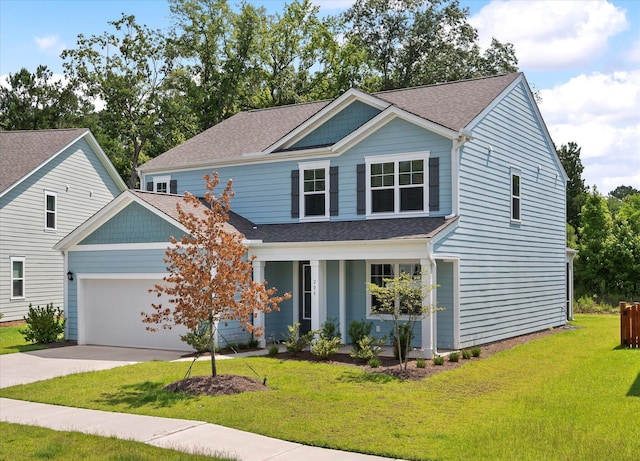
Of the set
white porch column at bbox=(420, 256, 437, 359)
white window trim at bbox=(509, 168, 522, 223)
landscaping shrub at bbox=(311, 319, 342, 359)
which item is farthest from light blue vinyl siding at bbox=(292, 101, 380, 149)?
landscaping shrub at bbox=(311, 319, 342, 359)

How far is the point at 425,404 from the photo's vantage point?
10766 mm

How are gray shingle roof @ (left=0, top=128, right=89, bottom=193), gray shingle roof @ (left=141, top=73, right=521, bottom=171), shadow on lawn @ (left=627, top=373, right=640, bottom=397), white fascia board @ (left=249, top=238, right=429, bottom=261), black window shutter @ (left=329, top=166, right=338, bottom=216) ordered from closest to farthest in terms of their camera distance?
shadow on lawn @ (left=627, top=373, right=640, bottom=397) → white fascia board @ (left=249, top=238, right=429, bottom=261) → gray shingle roof @ (left=141, top=73, right=521, bottom=171) → black window shutter @ (left=329, top=166, right=338, bottom=216) → gray shingle roof @ (left=0, top=128, right=89, bottom=193)

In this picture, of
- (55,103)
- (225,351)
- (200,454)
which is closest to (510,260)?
(225,351)

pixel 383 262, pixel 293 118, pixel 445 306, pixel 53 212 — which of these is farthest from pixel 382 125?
pixel 53 212

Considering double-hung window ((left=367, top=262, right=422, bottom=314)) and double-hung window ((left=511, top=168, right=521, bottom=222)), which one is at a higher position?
double-hung window ((left=511, top=168, right=521, bottom=222))

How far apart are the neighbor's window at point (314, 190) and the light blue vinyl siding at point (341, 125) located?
0.78 m

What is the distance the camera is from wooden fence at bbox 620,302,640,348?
17.4 metres

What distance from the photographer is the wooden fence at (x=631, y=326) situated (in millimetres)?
17359

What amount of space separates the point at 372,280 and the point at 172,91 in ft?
89.2

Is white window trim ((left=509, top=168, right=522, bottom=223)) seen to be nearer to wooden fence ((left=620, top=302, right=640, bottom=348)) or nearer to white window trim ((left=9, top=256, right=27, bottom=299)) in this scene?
wooden fence ((left=620, top=302, right=640, bottom=348))

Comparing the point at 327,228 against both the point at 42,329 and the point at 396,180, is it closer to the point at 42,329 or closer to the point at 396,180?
the point at 396,180

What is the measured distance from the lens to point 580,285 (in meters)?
34.1

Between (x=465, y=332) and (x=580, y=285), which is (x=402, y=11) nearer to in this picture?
(x=580, y=285)

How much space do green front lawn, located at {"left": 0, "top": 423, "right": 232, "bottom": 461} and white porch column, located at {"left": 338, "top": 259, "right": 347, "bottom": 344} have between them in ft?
32.4
